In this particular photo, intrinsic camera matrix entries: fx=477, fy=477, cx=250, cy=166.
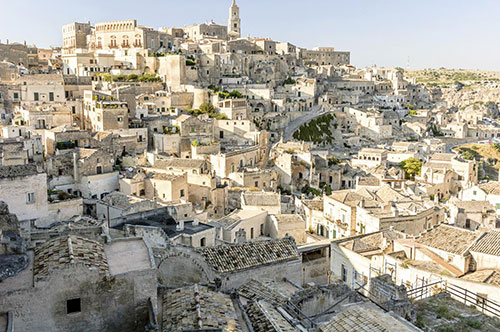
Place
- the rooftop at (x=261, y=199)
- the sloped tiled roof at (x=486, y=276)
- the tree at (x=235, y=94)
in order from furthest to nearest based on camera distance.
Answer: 1. the tree at (x=235, y=94)
2. the rooftop at (x=261, y=199)
3. the sloped tiled roof at (x=486, y=276)

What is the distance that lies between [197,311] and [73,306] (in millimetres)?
2177

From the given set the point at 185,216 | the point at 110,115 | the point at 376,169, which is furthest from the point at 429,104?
the point at 185,216

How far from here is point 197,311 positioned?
8.73 metres

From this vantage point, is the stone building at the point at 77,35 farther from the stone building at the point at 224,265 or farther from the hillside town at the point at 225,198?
the stone building at the point at 224,265

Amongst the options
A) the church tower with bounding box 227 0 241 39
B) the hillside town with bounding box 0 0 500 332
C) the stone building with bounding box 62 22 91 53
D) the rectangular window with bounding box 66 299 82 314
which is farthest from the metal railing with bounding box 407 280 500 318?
the church tower with bounding box 227 0 241 39

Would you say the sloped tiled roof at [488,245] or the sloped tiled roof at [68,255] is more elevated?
the sloped tiled roof at [68,255]

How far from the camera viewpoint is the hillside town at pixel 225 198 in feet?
28.9

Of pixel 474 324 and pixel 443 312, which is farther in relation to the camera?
pixel 443 312

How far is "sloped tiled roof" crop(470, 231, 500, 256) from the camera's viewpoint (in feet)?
48.1

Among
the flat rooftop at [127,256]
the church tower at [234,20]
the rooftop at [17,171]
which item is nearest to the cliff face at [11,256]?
the flat rooftop at [127,256]

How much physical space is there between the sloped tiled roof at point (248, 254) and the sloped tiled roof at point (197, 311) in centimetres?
226

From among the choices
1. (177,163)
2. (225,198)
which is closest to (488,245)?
(225,198)

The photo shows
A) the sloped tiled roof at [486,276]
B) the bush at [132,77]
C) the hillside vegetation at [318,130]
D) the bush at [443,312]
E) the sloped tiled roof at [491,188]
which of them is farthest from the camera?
the hillside vegetation at [318,130]

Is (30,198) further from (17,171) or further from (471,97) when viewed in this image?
(471,97)
